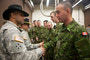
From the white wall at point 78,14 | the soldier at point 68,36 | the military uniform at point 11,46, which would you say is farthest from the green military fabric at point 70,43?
the white wall at point 78,14

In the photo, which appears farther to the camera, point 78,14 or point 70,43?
point 78,14

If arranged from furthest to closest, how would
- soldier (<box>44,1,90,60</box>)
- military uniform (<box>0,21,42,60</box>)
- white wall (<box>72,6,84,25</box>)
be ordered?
1. white wall (<box>72,6,84,25</box>)
2. soldier (<box>44,1,90,60</box>)
3. military uniform (<box>0,21,42,60</box>)

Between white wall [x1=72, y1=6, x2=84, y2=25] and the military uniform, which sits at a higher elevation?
white wall [x1=72, y1=6, x2=84, y2=25]

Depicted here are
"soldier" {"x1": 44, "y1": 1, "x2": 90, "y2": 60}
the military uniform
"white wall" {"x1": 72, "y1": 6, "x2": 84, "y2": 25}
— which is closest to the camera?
the military uniform

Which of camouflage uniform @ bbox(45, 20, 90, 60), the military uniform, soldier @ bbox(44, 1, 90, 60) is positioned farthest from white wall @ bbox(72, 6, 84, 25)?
the military uniform

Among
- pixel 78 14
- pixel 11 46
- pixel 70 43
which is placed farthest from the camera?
pixel 78 14

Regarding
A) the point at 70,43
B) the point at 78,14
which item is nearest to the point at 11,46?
the point at 70,43

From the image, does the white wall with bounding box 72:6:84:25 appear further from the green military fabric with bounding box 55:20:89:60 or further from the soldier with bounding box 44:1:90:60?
the green military fabric with bounding box 55:20:89:60

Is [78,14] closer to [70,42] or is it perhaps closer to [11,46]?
[70,42]

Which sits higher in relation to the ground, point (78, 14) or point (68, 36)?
point (78, 14)

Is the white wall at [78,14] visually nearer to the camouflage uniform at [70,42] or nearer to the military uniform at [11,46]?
the camouflage uniform at [70,42]

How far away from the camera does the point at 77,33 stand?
4.15 ft

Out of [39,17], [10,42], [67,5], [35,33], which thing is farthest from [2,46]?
[39,17]

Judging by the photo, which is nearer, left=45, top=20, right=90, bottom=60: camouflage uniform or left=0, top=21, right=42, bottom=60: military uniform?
left=0, top=21, right=42, bottom=60: military uniform
